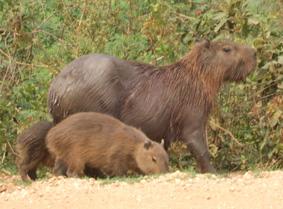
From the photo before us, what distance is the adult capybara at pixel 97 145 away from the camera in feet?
33.3

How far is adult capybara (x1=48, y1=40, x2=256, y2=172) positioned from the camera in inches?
421

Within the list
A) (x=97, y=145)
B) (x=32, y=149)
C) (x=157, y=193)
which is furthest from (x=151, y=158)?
(x=157, y=193)

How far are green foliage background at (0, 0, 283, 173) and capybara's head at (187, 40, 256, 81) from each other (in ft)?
2.53

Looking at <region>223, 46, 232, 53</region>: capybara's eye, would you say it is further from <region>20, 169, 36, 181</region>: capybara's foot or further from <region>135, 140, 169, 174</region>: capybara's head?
<region>20, 169, 36, 181</region>: capybara's foot

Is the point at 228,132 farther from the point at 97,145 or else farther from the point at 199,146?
the point at 97,145

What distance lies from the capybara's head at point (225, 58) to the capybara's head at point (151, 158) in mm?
1252

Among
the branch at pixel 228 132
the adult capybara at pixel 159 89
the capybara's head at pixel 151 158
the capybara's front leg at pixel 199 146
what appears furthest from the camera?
the branch at pixel 228 132

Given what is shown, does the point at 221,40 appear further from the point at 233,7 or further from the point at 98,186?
the point at 98,186

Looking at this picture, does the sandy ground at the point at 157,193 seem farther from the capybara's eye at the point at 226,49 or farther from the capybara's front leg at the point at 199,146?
the capybara's eye at the point at 226,49

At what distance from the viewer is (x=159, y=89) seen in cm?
1109

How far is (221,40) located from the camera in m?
11.5

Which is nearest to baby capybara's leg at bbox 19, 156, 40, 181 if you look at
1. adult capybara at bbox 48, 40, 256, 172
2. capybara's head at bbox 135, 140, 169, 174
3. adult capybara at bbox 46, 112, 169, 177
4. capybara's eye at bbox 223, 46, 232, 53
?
adult capybara at bbox 46, 112, 169, 177

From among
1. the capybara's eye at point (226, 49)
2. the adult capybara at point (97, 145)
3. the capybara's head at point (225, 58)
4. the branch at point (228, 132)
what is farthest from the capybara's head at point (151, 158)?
the branch at point (228, 132)

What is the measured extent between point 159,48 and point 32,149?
308cm
